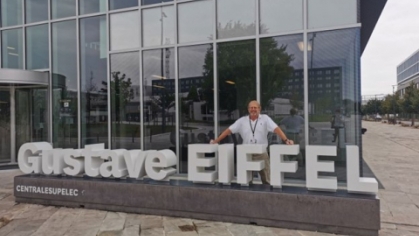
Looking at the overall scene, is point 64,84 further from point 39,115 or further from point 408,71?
point 408,71

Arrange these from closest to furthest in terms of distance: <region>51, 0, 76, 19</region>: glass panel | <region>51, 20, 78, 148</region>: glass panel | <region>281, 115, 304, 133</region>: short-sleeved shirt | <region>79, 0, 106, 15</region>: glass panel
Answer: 1. <region>281, 115, 304, 133</region>: short-sleeved shirt
2. <region>79, 0, 106, 15</region>: glass panel
3. <region>51, 20, 78, 148</region>: glass panel
4. <region>51, 0, 76, 19</region>: glass panel

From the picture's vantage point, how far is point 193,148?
5.78 metres

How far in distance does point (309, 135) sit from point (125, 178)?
166 inches

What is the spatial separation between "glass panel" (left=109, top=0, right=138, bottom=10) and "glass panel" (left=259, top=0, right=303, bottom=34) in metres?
3.90

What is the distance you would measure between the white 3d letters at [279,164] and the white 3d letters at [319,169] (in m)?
0.23

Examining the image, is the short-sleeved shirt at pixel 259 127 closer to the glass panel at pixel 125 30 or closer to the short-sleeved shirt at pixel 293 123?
the short-sleeved shirt at pixel 293 123

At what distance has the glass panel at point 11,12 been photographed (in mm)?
11505

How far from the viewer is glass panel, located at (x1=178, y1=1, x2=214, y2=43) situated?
8.68m

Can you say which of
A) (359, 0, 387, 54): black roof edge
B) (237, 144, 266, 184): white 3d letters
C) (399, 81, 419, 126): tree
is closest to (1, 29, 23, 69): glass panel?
(237, 144, 266, 184): white 3d letters

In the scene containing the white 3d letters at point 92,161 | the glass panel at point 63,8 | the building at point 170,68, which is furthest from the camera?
the glass panel at point 63,8

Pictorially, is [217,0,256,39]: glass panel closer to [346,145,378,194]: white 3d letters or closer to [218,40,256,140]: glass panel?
[218,40,256,140]: glass panel

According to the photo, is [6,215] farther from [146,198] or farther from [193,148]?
[193,148]

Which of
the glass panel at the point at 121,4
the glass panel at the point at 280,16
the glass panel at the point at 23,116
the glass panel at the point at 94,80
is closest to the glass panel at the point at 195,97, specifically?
the glass panel at the point at 280,16

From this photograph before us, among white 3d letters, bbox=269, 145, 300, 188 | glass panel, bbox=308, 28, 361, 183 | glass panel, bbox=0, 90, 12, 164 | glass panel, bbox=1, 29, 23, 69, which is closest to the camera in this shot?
white 3d letters, bbox=269, 145, 300, 188
